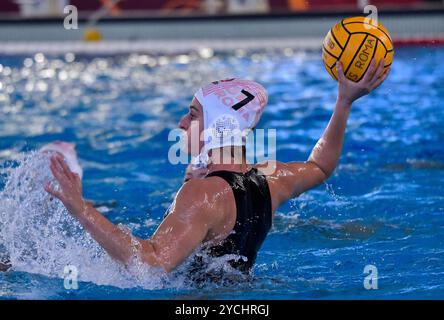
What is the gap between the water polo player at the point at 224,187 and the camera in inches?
103

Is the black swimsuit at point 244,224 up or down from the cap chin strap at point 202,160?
Result: down

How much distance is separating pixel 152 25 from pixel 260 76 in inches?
105

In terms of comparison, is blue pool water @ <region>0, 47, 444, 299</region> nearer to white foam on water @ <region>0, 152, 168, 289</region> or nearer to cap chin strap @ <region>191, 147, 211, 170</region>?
white foam on water @ <region>0, 152, 168, 289</region>

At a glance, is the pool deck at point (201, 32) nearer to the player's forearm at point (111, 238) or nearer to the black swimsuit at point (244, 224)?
the black swimsuit at point (244, 224)

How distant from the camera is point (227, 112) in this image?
2953 mm

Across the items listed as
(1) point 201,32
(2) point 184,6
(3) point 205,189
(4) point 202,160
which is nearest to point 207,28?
(1) point 201,32

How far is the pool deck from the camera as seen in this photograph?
10.6 m

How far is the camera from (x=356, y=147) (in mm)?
6219

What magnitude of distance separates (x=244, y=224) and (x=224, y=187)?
0.53ft

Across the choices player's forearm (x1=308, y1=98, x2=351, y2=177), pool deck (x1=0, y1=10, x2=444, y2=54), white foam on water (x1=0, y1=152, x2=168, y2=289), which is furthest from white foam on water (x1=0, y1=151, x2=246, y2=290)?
pool deck (x1=0, y1=10, x2=444, y2=54)

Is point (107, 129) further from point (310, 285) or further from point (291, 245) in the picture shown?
point (310, 285)

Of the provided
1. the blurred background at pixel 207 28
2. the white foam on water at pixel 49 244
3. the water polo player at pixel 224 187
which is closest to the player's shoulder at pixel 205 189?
the water polo player at pixel 224 187

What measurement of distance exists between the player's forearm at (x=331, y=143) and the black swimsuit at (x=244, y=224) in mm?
275
